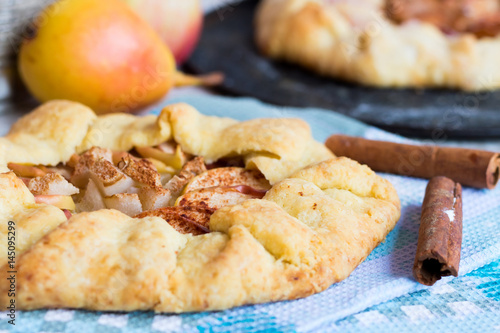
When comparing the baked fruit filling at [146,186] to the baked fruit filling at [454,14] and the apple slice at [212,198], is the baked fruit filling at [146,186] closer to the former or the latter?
the apple slice at [212,198]

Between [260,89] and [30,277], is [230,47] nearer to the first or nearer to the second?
[260,89]

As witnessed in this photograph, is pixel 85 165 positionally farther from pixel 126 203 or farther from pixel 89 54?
pixel 89 54

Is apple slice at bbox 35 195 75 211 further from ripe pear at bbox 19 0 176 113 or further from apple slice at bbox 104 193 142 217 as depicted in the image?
ripe pear at bbox 19 0 176 113

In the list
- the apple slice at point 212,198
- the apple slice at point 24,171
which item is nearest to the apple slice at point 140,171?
the apple slice at point 212,198

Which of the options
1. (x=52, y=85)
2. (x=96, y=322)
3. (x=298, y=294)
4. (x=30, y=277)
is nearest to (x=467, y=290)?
(x=298, y=294)

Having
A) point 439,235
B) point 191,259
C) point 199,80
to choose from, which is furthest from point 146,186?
point 199,80

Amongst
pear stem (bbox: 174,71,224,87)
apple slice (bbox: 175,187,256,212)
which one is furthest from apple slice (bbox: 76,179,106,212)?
pear stem (bbox: 174,71,224,87)
